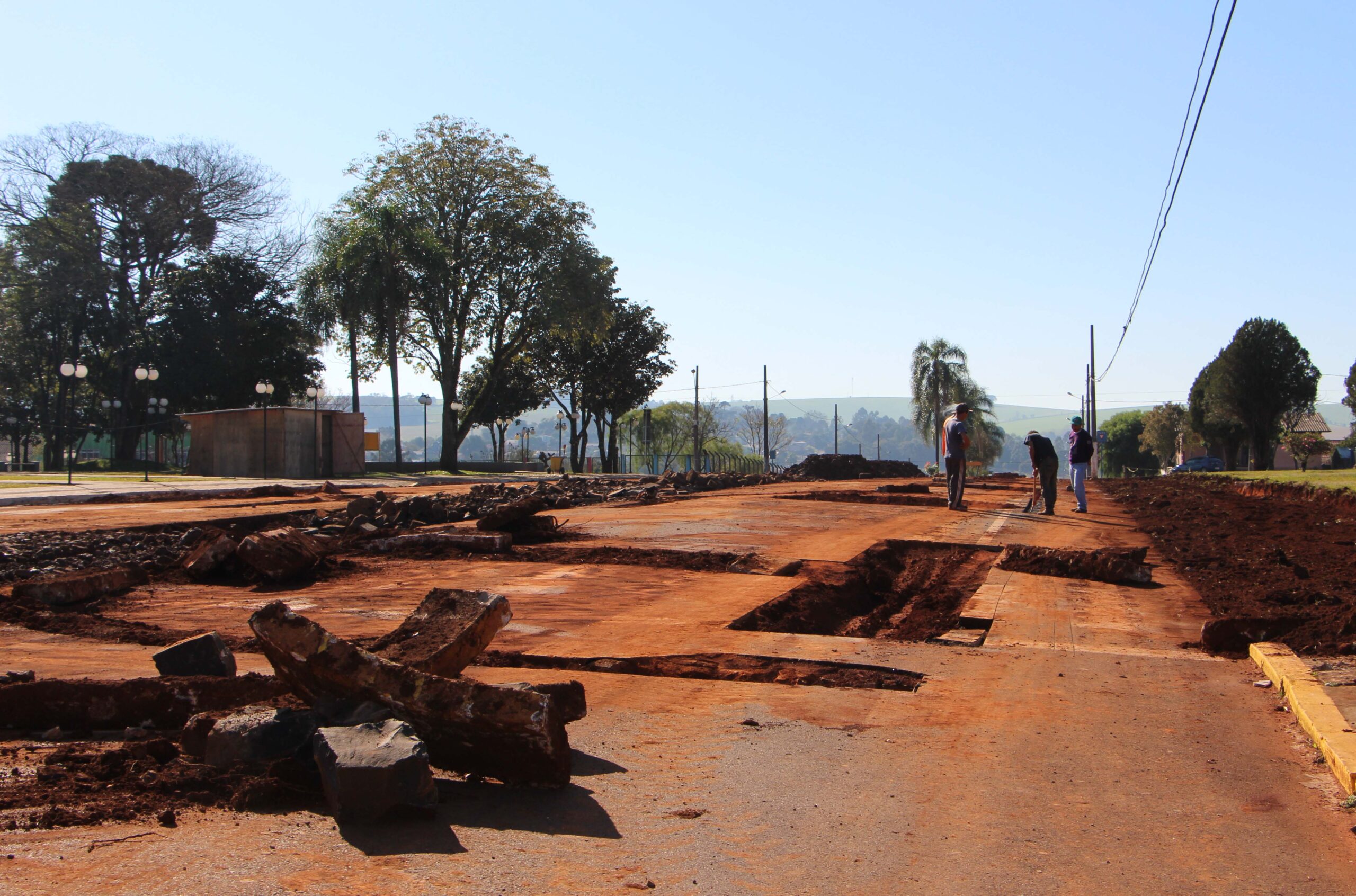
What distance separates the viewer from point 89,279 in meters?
50.9

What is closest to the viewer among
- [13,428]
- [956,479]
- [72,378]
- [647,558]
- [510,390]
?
[647,558]

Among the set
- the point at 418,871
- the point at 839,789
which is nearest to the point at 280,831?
the point at 418,871

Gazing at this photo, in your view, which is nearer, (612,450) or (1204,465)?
(612,450)

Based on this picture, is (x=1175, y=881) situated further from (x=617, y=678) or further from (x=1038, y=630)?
(x=1038, y=630)

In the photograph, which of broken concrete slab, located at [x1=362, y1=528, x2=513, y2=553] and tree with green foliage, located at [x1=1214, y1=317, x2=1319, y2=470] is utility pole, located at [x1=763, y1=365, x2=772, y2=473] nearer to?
tree with green foliage, located at [x1=1214, y1=317, x2=1319, y2=470]

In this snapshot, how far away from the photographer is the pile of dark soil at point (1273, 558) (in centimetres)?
748

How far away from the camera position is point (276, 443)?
39.6 meters

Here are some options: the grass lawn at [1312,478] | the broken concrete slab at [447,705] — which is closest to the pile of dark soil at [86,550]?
the broken concrete slab at [447,705]

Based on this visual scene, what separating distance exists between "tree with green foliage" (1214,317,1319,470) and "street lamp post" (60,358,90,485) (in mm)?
54922

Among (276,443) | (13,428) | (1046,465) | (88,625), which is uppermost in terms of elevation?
(13,428)

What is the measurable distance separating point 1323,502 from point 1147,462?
8650cm

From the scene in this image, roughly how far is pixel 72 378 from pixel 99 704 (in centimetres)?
6226

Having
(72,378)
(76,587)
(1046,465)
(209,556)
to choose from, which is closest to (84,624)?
(76,587)

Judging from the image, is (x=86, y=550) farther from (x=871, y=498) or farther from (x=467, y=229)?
(x=467, y=229)
